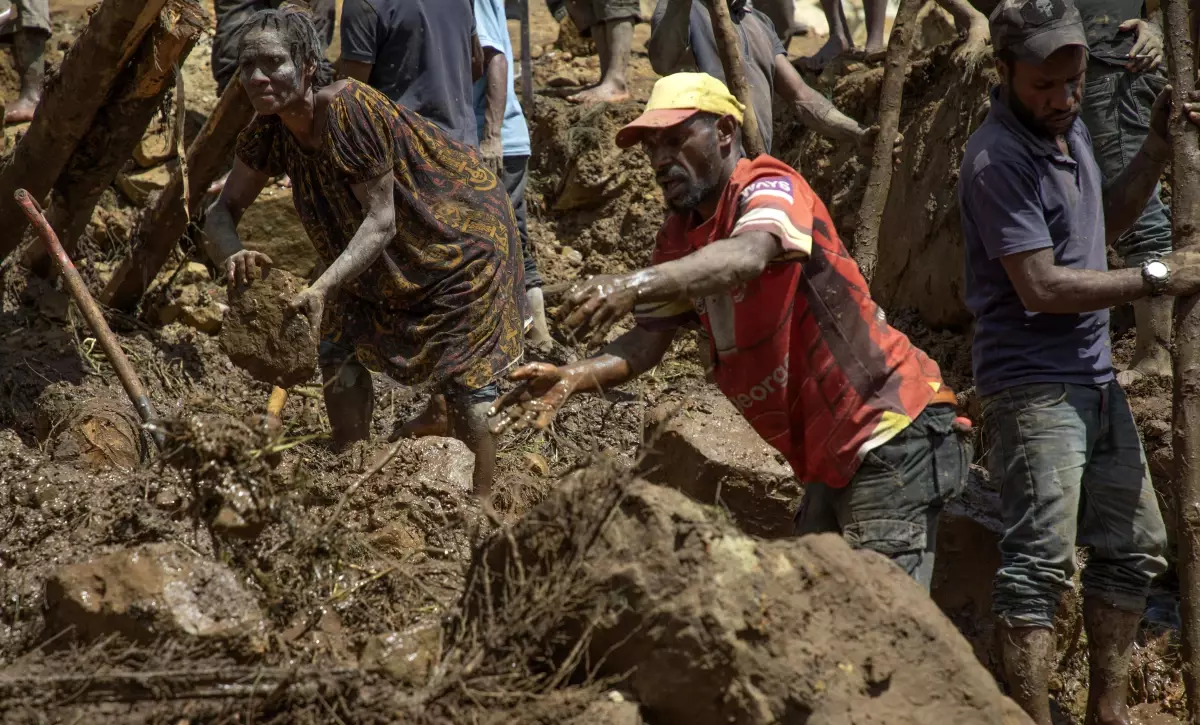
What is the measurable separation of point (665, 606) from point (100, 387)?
14.7 ft

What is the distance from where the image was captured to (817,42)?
10.7m

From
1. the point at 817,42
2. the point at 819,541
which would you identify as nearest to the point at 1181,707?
the point at 819,541

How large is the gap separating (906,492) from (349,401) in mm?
2395

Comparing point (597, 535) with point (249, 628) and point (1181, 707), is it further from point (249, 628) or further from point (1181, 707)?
point (1181, 707)

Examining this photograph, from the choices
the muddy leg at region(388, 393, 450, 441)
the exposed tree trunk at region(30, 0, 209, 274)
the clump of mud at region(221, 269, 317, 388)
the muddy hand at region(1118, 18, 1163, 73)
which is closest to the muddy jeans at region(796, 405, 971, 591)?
the muddy leg at region(388, 393, 450, 441)

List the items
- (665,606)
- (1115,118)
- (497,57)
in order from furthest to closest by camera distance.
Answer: (497,57), (1115,118), (665,606)

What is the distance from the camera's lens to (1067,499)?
327 cm

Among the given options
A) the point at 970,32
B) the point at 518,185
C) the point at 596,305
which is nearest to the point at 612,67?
the point at 518,185

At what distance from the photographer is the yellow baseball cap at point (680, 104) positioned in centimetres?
307

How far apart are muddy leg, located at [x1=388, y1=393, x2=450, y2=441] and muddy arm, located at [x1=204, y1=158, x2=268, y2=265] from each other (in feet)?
3.06

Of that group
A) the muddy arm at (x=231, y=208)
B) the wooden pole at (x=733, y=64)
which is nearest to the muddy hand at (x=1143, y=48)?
the wooden pole at (x=733, y=64)

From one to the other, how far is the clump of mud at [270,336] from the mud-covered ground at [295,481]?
0.12 meters

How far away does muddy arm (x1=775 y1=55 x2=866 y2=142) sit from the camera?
18.2 feet

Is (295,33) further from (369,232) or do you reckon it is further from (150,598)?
(150,598)
